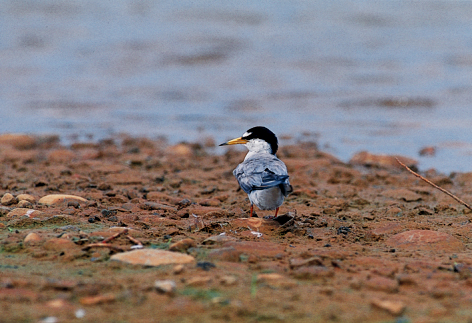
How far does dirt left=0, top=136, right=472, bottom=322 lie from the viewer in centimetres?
310

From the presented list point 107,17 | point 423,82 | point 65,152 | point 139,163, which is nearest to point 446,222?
point 139,163

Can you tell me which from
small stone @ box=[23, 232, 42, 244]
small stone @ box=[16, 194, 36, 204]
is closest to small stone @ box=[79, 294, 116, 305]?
small stone @ box=[23, 232, 42, 244]

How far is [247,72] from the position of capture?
730 inches

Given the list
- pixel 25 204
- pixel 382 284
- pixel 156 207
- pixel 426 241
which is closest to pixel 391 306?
pixel 382 284

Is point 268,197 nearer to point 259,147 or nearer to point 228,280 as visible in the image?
point 259,147

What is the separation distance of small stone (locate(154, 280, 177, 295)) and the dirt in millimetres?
10

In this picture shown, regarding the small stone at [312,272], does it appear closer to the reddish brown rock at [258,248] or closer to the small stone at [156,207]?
the reddish brown rock at [258,248]

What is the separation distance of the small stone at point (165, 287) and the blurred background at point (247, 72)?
7053 millimetres

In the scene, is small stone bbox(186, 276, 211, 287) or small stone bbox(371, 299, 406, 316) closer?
small stone bbox(371, 299, 406, 316)

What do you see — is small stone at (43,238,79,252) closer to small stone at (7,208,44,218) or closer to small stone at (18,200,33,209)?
small stone at (7,208,44,218)

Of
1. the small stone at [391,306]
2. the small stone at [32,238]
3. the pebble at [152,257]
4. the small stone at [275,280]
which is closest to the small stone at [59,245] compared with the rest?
the small stone at [32,238]

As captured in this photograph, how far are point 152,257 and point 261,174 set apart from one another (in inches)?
66.4

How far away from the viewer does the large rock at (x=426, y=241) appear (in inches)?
188

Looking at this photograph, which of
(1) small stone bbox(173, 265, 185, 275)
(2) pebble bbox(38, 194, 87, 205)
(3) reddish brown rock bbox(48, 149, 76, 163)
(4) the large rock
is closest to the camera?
(1) small stone bbox(173, 265, 185, 275)
